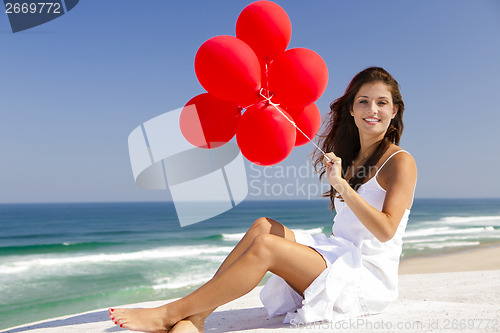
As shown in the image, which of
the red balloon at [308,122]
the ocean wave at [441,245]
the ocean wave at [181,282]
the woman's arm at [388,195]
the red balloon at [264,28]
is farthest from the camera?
the ocean wave at [441,245]

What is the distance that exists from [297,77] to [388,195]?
1000mm

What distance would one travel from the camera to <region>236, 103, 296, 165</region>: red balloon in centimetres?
277

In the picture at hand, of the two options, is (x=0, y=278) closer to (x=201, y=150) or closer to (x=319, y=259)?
(x=201, y=150)

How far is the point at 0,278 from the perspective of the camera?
29.8ft

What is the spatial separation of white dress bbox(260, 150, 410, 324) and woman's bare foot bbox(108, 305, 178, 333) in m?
0.72

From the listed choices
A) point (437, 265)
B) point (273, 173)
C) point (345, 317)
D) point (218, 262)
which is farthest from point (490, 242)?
point (345, 317)

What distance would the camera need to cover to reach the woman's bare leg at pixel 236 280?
2.26 m

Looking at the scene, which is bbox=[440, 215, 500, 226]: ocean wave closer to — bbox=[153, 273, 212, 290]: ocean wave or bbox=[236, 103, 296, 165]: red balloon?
bbox=[153, 273, 212, 290]: ocean wave

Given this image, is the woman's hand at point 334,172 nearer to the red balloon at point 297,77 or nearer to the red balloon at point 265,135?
the red balloon at point 265,135

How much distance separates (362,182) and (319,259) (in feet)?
1.93

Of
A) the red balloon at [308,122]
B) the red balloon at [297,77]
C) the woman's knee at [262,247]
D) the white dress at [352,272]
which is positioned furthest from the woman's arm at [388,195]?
the red balloon at [308,122]

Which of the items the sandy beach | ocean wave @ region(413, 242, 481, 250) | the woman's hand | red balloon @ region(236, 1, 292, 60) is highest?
red balloon @ region(236, 1, 292, 60)

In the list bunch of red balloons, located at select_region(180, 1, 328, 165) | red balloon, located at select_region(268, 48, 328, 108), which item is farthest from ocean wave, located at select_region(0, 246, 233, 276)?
red balloon, located at select_region(268, 48, 328, 108)

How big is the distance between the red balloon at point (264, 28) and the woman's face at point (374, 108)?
2.37ft
